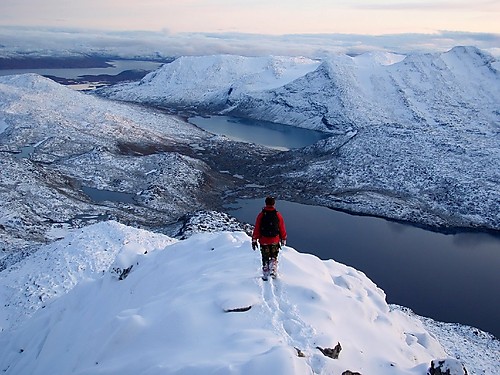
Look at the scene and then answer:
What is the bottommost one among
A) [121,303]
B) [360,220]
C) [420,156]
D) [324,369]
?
[360,220]

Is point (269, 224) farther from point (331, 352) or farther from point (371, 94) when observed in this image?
point (371, 94)

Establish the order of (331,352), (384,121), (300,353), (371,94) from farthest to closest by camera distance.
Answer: (371,94)
(384,121)
(331,352)
(300,353)

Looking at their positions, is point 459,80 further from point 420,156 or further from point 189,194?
point 189,194

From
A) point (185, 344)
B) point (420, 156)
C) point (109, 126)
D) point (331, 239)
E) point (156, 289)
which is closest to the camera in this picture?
point (185, 344)

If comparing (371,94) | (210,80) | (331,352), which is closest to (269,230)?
(331,352)

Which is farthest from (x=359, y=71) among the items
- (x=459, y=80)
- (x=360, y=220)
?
(x=360, y=220)

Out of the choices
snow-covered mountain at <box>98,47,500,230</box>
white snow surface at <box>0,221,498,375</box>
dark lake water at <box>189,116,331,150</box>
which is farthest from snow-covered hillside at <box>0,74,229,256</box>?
white snow surface at <box>0,221,498,375</box>
